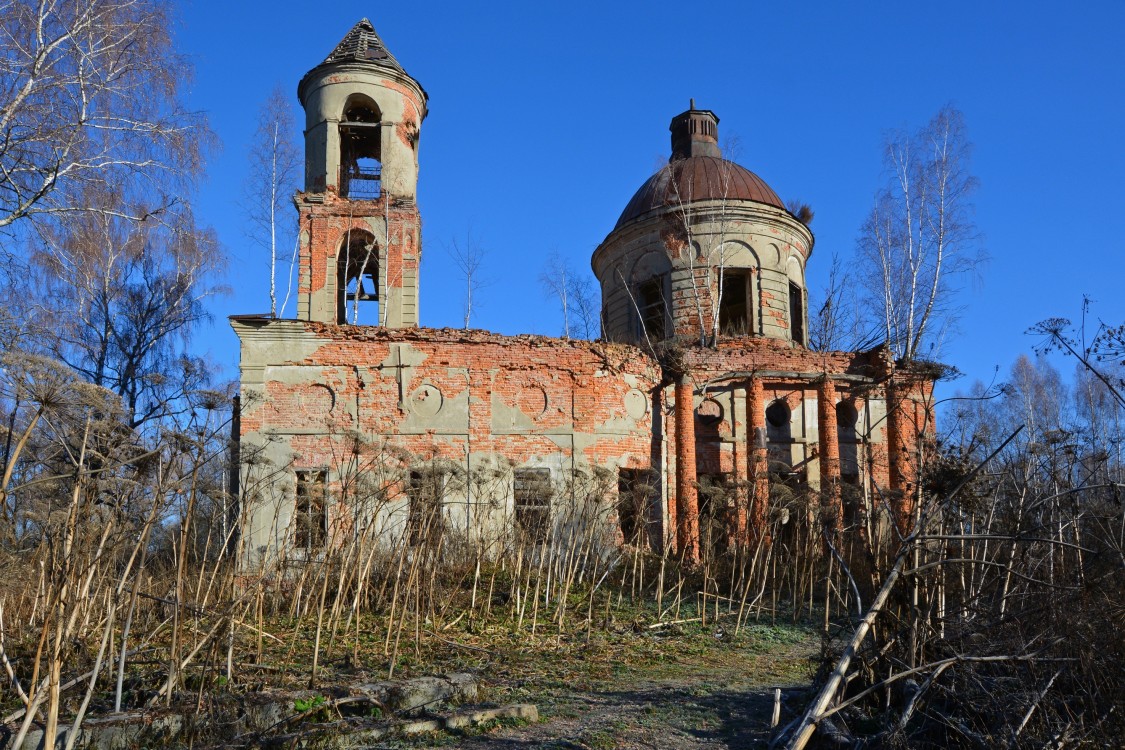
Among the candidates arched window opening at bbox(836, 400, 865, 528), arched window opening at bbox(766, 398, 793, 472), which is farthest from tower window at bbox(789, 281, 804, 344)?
arched window opening at bbox(766, 398, 793, 472)

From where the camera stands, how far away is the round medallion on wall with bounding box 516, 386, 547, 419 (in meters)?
17.4

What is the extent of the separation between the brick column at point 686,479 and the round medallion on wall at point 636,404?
27.7 inches

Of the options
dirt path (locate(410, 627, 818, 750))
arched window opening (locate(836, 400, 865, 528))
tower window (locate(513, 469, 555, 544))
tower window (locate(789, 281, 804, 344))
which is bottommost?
dirt path (locate(410, 627, 818, 750))

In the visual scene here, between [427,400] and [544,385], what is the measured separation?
7.20ft

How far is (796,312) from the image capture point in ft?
76.8

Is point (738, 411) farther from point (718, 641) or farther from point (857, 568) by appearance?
point (718, 641)

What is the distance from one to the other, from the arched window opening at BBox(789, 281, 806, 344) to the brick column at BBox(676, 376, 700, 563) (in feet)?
18.1

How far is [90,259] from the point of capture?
2312cm

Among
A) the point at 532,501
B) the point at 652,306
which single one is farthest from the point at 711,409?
the point at 532,501

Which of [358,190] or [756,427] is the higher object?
[358,190]

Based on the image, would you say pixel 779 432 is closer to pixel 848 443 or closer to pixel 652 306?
pixel 848 443

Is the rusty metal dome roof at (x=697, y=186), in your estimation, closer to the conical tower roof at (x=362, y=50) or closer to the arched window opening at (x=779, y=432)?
the arched window opening at (x=779, y=432)

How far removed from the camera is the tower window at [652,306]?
22656 mm

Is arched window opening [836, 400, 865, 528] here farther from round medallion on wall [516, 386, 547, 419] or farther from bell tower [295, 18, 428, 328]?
bell tower [295, 18, 428, 328]
